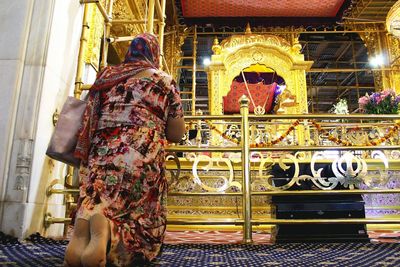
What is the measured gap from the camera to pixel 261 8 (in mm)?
7223

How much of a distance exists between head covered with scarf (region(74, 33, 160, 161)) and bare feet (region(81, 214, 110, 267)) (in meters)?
0.34

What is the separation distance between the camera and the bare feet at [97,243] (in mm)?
1240

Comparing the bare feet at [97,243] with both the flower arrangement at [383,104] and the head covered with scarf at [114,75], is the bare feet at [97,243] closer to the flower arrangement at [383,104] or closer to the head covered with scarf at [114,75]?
the head covered with scarf at [114,75]

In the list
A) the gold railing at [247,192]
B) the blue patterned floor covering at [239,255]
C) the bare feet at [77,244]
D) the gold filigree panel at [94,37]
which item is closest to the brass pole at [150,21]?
the gold filigree panel at [94,37]

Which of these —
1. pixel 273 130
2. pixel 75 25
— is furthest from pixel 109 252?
pixel 273 130

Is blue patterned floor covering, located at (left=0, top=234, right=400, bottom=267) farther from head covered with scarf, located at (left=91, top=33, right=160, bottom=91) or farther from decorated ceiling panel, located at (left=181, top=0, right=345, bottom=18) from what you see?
decorated ceiling panel, located at (left=181, top=0, right=345, bottom=18)

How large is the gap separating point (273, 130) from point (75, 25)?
15.7 feet

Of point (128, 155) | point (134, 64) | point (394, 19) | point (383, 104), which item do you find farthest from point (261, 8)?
point (128, 155)

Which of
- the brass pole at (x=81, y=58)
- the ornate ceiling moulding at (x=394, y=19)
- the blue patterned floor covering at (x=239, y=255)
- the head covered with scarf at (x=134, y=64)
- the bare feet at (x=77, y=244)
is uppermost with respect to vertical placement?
the ornate ceiling moulding at (x=394, y=19)

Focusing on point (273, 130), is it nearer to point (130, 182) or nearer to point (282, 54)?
point (282, 54)

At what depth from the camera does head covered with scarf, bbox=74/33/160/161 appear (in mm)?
1563

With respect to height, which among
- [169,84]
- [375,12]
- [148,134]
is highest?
[375,12]

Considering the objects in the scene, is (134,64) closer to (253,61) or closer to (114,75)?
(114,75)

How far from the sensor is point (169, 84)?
163cm
